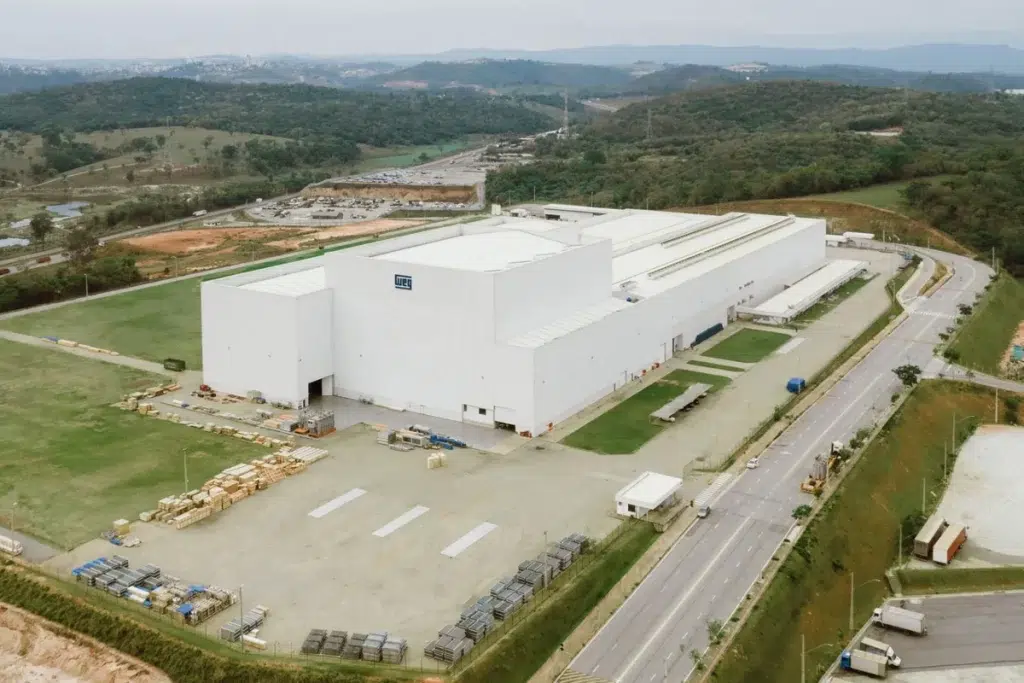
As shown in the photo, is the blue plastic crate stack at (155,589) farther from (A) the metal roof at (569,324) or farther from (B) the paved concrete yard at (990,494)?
(B) the paved concrete yard at (990,494)

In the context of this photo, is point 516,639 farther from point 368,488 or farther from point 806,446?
point 806,446

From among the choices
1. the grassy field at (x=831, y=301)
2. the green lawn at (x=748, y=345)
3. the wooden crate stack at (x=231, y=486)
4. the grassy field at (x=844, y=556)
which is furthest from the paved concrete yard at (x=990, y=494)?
the wooden crate stack at (x=231, y=486)

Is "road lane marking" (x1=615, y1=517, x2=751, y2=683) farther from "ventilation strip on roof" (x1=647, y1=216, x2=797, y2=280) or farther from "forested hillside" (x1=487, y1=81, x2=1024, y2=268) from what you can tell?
"forested hillside" (x1=487, y1=81, x2=1024, y2=268)

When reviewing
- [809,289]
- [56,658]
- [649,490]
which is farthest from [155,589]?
[809,289]

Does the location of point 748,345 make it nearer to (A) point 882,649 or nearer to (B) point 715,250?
(B) point 715,250

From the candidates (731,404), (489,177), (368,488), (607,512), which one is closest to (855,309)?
(731,404)

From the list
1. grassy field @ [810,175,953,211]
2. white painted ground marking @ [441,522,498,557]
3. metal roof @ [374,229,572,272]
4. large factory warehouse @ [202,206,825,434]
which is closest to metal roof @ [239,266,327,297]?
large factory warehouse @ [202,206,825,434]
